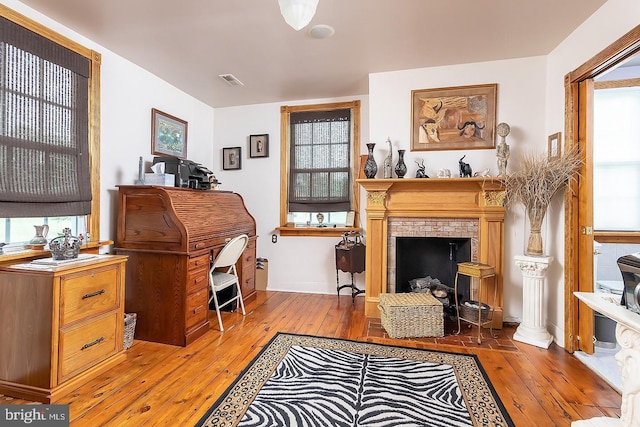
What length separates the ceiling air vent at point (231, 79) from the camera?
329 centimetres

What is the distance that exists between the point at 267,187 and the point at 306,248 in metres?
1.02

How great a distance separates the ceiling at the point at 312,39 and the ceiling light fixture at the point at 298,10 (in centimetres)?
92

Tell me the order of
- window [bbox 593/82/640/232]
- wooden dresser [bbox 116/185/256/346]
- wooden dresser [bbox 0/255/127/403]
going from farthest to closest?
window [bbox 593/82/640/232] → wooden dresser [bbox 116/185/256/346] → wooden dresser [bbox 0/255/127/403]

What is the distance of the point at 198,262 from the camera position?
265 centimetres

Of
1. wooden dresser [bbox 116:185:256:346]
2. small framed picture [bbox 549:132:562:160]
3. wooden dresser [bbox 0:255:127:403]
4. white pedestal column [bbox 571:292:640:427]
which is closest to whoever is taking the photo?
white pedestal column [bbox 571:292:640:427]

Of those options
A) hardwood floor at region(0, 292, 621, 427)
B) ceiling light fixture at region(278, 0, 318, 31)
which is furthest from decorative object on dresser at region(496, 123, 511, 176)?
ceiling light fixture at region(278, 0, 318, 31)

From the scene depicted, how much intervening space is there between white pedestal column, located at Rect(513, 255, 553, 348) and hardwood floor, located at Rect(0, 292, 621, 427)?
0.09 meters

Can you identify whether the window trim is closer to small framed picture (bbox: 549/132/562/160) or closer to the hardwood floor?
the hardwood floor

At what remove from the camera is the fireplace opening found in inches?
129

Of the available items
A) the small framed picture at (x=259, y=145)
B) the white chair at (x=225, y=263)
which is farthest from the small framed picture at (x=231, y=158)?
the white chair at (x=225, y=263)

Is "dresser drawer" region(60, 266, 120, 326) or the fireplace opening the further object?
the fireplace opening

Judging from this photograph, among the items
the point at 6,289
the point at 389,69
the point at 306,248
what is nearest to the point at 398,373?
the point at 306,248

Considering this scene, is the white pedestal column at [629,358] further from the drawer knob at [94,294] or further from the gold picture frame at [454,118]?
the drawer knob at [94,294]

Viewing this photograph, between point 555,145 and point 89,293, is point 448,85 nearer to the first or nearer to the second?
point 555,145
